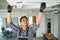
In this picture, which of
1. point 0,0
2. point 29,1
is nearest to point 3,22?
point 0,0

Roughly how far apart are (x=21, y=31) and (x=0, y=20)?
7.30 meters

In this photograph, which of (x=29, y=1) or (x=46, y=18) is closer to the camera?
(x=29, y=1)

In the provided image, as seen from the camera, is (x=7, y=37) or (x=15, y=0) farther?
(x=7, y=37)

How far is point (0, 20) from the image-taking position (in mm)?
9250

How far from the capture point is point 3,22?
9.43 meters

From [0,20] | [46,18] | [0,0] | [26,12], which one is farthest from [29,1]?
[46,18]

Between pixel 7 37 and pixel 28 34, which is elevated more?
pixel 28 34

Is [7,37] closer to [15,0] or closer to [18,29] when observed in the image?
[15,0]

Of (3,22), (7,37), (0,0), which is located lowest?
(7,37)

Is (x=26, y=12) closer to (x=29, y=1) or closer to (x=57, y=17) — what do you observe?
(x=57, y=17)

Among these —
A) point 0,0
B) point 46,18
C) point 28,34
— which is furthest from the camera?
point 46,18

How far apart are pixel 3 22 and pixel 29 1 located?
6791mm

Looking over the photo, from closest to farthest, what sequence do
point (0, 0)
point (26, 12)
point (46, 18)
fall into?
point (0, 0)
point (26, 12)
point (46, 18)

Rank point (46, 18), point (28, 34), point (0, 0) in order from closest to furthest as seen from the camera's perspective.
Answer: point (28, 34)
point (0, 0)
point (46, 18)
